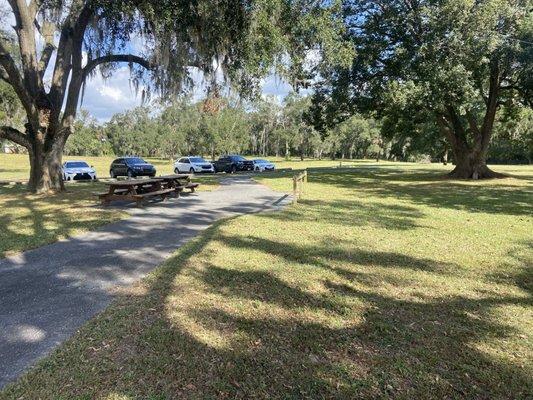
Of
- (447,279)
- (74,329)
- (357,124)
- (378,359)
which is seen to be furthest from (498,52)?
(357,124)

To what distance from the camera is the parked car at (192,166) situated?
3350cm

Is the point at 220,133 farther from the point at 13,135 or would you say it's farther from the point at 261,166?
the point at 13,135

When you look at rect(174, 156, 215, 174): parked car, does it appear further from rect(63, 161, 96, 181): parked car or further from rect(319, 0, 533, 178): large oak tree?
rect(319, 0, 533, 178): large oak tree

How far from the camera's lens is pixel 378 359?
3.33 m

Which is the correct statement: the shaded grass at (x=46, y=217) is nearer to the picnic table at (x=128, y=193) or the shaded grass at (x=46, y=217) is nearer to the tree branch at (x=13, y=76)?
the picnic table at (x=128, y=193)

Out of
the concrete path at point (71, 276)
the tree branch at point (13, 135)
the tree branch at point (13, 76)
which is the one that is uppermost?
the tree branch at point (13, 76)

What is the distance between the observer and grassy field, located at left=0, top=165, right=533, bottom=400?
2953 millimetres

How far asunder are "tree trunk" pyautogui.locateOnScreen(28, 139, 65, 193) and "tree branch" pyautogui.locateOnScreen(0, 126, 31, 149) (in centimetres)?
32

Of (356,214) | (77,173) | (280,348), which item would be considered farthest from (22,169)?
(280,348)

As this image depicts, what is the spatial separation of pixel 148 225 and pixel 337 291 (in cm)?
545

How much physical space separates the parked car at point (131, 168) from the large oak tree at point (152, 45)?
1198cm

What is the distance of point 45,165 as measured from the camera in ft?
46.1

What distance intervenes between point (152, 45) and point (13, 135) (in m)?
5.76

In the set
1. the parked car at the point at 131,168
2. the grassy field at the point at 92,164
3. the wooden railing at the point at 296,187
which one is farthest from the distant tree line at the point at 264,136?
the wooden railing at the point at 296,187
